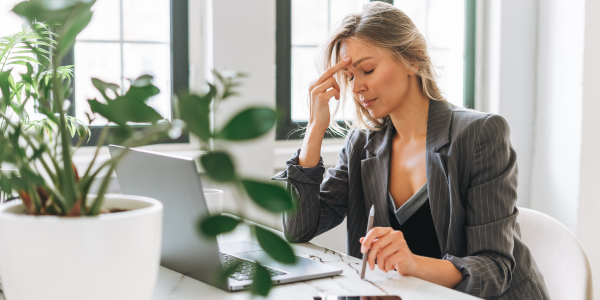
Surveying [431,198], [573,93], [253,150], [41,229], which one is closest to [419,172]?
[431,198]

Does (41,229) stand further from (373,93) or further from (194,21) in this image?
(194,21)

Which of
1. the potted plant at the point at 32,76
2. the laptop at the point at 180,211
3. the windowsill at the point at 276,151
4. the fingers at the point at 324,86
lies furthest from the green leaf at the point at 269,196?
the windowsill at the point at 276,151

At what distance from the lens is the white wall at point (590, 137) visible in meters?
→ 2.15

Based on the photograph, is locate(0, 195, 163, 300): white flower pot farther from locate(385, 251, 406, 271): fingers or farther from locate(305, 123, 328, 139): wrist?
locate(305, 123, 328, 139): wrist

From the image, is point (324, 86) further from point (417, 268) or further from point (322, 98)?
point (417, 268)

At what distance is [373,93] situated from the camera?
4.54 feet

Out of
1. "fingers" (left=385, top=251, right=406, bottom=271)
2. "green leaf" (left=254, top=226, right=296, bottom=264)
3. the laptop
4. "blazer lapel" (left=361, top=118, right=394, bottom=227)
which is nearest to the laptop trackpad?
the laptop

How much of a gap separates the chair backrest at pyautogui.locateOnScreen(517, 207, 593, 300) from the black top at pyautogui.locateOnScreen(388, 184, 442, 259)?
232 mm

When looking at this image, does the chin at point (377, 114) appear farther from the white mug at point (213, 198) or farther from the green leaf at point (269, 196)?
the green leaf at point (269, 196)

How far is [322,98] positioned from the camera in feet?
4.83

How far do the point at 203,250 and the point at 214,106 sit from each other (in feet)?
1.66

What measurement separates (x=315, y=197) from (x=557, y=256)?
0.61m

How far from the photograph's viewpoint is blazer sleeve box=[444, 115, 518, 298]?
1061 millimetres

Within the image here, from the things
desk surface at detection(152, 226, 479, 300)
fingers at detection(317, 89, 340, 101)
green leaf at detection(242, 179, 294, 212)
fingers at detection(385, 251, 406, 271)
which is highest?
fingers at detection(317, 89, 340, 101)
